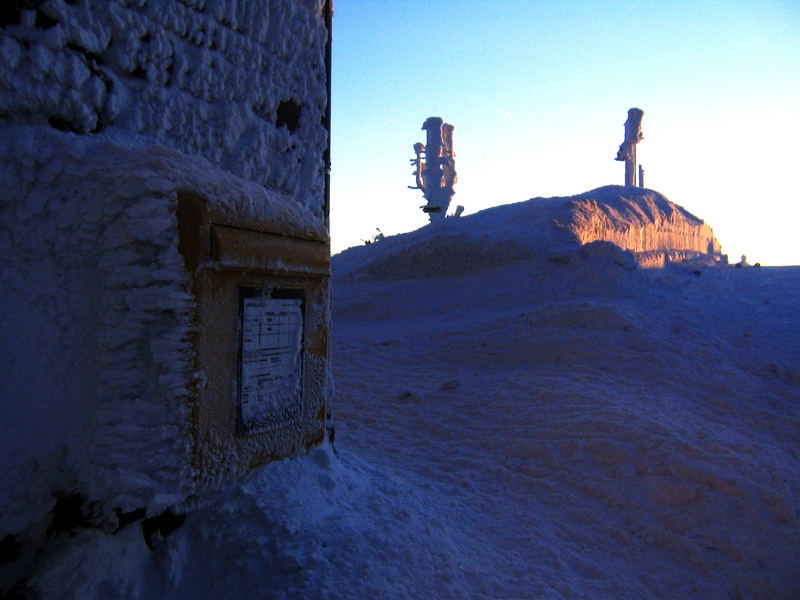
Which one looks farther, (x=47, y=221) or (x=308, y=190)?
(x=308, y=190)

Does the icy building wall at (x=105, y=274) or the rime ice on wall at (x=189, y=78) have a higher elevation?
the rime ice on wall at (x=189, y=78)

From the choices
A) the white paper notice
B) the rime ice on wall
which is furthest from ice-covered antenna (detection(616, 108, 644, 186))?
the white paper notice

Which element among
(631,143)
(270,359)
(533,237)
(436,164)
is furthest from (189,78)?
(436,164)

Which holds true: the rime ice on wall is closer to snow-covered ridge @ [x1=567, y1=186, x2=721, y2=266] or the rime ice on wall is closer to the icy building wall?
the icy building wall

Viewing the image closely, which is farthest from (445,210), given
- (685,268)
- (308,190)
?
(308,190)

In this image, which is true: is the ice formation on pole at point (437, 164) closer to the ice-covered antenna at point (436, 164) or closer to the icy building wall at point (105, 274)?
the ice-covered antenna at point (436, 164)

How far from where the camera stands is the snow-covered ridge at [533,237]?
1052 cm

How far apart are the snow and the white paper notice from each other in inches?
11.4

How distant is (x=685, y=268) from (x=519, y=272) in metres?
6.20

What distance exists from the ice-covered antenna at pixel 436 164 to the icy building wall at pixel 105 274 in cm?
2630

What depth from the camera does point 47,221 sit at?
1632 mm

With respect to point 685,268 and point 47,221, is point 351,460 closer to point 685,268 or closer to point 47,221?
point 47,221

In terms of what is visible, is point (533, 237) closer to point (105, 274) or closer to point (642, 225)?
point (642, 225)

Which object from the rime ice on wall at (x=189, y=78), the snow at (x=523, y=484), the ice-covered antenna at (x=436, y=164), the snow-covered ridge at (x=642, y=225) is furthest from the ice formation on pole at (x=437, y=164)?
the rime ice on wall at (x=189, y=78)
